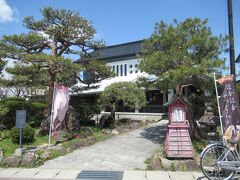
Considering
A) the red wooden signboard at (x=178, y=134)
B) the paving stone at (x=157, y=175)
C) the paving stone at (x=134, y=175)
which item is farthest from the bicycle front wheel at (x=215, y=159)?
the red wooden signboard at (x=178, y=134)

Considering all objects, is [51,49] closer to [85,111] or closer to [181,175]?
[85,111]

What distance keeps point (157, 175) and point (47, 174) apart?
113 inches

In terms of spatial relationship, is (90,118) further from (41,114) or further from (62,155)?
(62,155)

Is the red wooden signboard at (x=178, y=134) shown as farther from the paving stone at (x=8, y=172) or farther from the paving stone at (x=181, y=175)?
the paving stone at (x=8, y=172)

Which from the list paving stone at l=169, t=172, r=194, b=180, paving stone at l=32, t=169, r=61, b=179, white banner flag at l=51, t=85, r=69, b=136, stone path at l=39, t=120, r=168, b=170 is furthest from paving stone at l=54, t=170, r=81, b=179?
white banner flag at l=51, t=85, r=69, b=136

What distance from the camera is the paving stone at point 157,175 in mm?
7773

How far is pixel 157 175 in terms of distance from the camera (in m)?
8.05

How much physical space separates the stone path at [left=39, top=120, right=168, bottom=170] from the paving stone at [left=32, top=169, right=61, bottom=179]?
38cm

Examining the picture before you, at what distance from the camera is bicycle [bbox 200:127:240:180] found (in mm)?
7242

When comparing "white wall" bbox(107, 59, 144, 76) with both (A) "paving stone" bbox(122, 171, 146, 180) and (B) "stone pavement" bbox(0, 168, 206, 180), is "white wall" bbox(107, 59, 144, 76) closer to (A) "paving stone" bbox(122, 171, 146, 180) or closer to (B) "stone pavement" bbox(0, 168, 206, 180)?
(A) "paving stone" bbox(122, 171, 146, 180)

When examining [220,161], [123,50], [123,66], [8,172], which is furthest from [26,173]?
[123,50]

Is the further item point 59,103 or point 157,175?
point 59,103

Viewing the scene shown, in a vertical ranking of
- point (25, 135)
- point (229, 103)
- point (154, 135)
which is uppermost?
point (229, 103)

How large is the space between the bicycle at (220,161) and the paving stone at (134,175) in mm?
1587
